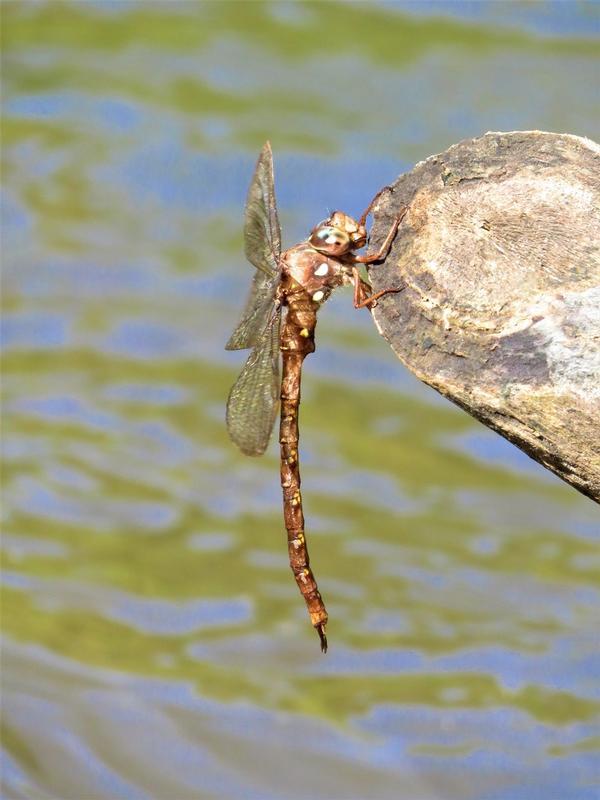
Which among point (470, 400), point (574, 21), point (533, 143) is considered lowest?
point (470, 400)

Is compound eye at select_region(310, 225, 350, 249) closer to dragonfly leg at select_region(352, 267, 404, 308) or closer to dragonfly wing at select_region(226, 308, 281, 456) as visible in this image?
dragonfly leg at select_region(352, 267, 404, 308)

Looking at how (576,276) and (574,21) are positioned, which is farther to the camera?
(574,21)

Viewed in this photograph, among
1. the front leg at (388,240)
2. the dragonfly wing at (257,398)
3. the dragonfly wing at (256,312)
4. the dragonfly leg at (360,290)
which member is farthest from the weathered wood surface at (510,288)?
the dragonfly wing at (257,398)

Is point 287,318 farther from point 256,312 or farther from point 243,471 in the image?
point 243,471

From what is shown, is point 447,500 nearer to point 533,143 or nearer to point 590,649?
point 590,649

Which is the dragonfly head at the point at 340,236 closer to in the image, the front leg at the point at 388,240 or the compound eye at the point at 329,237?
the compound eye at the point at 329,237

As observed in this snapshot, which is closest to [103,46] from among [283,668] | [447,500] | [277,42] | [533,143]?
[277,42]
